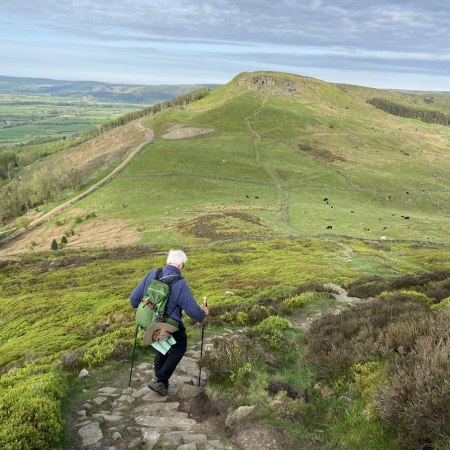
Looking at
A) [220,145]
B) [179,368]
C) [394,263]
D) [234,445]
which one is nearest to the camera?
[234,445]

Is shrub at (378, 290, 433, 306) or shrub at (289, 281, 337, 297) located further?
shrub at (289, 281, 337, 297)

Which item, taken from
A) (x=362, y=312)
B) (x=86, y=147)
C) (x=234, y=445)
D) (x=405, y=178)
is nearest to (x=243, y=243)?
(x=362, y=312)

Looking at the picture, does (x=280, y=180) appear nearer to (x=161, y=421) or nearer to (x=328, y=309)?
(x=328, y=309)

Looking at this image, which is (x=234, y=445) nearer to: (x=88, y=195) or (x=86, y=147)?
(x=88, y=195)

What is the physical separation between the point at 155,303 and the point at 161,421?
2729 millimetres

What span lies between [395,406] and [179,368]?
6.84 m

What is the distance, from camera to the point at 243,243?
58.2 meters

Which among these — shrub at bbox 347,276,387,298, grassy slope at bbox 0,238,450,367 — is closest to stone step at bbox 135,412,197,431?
grassy slope at bbox 0,238,450,367

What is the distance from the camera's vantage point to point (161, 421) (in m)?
9.62

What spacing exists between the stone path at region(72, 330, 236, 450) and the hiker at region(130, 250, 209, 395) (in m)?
0.49

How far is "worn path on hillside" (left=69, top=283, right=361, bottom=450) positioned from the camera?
8.55 metres

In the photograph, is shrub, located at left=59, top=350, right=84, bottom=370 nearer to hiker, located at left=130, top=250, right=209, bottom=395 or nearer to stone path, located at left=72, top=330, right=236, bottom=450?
stone path, located at left=72, top=330, right=236, bottom=450

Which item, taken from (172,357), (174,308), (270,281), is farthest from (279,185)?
(174,308)

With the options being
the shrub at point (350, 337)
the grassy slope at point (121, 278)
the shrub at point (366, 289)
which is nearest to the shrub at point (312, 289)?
the grassy slope at point (121, 278)
